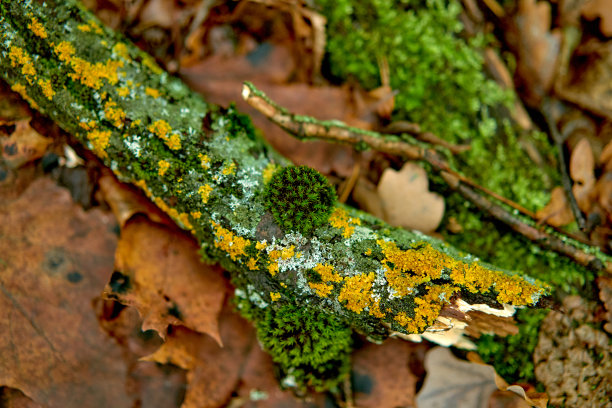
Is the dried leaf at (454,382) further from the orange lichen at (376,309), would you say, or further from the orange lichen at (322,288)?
the orange lichen at (322,288)

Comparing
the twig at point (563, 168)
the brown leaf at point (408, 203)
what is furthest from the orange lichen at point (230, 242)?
the twig at point (563, 168)

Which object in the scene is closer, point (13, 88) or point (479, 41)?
point (13, 88)

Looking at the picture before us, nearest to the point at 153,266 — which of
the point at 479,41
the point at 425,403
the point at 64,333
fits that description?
the point at 64,333

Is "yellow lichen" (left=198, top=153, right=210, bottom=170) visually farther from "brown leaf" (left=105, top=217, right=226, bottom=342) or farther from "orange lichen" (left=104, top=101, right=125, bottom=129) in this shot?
"brown leaf" (left=105, top=217, right=226, bottom=342)

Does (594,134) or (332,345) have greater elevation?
(594,134)

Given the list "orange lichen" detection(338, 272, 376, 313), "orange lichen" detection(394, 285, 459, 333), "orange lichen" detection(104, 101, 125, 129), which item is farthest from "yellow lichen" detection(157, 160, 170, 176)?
"orange lichen" detection(394, 285, 459, 333)

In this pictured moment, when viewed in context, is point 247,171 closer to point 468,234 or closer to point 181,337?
point 181,337

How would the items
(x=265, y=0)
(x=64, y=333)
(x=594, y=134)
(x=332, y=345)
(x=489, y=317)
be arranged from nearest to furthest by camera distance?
(x=489, y=317), (x=332, y=345), (x=64, y=333), (x=265, y=0), (x=594, y=134)

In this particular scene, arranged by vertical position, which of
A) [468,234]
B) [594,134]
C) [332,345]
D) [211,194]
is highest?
[594,134]
